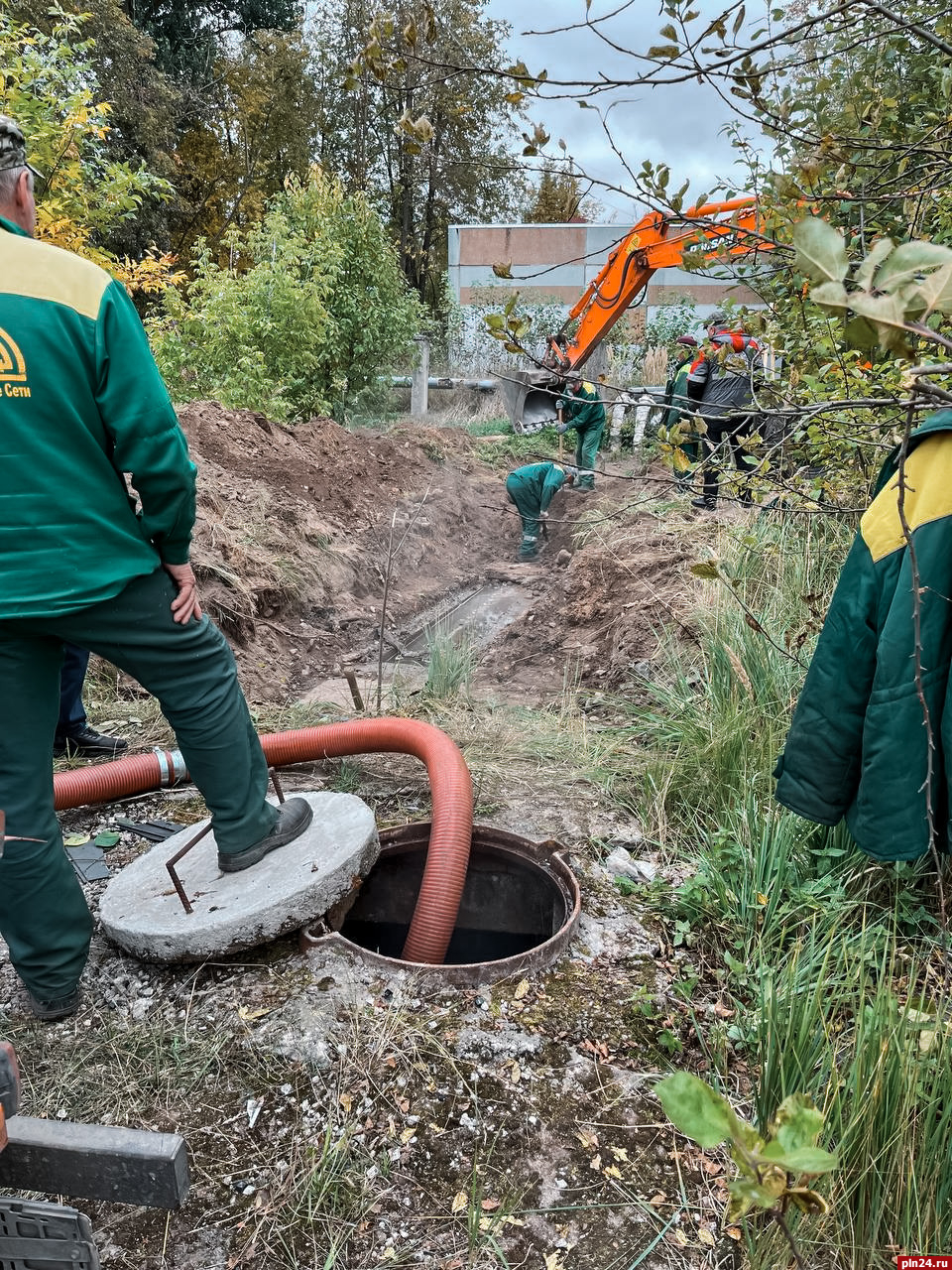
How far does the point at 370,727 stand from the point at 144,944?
1.19 m

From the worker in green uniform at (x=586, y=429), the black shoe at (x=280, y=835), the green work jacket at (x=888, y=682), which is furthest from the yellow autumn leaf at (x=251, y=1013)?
the worker in green uniform at (x=586, y=429)

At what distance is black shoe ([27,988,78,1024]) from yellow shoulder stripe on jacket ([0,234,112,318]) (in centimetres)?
176

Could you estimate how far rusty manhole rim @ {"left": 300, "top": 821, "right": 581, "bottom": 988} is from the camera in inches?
89.4

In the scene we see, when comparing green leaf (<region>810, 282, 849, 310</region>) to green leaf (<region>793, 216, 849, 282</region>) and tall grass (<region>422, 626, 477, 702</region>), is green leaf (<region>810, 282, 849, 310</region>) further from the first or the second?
tall grass (<region>422, 626, 477, 702</region>)

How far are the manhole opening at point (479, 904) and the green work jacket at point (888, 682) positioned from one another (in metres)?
1.04

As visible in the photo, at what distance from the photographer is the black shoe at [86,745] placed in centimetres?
350

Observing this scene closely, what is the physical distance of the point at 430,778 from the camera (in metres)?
2.79

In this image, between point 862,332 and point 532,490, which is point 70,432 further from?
point 532,490

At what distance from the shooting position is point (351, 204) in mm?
11422

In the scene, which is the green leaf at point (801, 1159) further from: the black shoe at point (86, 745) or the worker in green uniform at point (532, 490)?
the worker in green uniform at point (532, 490)

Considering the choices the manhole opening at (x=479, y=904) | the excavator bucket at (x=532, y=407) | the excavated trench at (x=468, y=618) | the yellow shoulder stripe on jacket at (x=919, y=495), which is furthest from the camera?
the excavator bucket at (x=532, y=407)

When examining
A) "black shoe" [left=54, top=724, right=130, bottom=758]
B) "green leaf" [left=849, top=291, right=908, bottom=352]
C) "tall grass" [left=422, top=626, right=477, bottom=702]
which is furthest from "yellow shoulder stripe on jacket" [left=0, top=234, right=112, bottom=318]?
"tall grass" [left=422, top=626, right=477, bottom=702]

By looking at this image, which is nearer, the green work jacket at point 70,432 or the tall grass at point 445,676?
the green work jacket at point 70,432

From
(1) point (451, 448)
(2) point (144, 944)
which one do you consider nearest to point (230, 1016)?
(2) point (144, 944)
